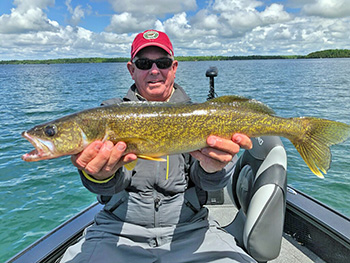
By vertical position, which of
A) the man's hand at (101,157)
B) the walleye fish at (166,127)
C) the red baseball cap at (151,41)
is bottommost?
the man's hand at (101,157)

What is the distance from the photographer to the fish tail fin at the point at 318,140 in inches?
119

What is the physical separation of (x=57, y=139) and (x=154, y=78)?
172 centimetres

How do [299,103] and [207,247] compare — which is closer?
[207,247]

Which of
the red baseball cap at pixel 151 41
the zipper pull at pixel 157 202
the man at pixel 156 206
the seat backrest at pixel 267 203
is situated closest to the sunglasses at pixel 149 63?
the red baseball cap at pixel 151 41

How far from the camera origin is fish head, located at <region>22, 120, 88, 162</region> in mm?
2791

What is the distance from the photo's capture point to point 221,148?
287 cm

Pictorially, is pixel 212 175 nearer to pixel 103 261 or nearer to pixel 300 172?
pixel 103 261

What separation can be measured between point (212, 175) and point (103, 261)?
1.50 meters

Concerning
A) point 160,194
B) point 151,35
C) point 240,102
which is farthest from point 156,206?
point 151,35

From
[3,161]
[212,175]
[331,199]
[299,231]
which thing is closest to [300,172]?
[331,199]

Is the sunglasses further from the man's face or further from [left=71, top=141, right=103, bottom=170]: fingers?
[left=71, top=141, right=103, bottom=170]: fingers

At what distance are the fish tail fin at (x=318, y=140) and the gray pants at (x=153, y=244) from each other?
129 centimetres

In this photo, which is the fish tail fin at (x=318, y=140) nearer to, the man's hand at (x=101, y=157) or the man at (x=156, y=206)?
the man at (x=156, y=206)

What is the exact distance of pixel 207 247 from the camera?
10.5ft
